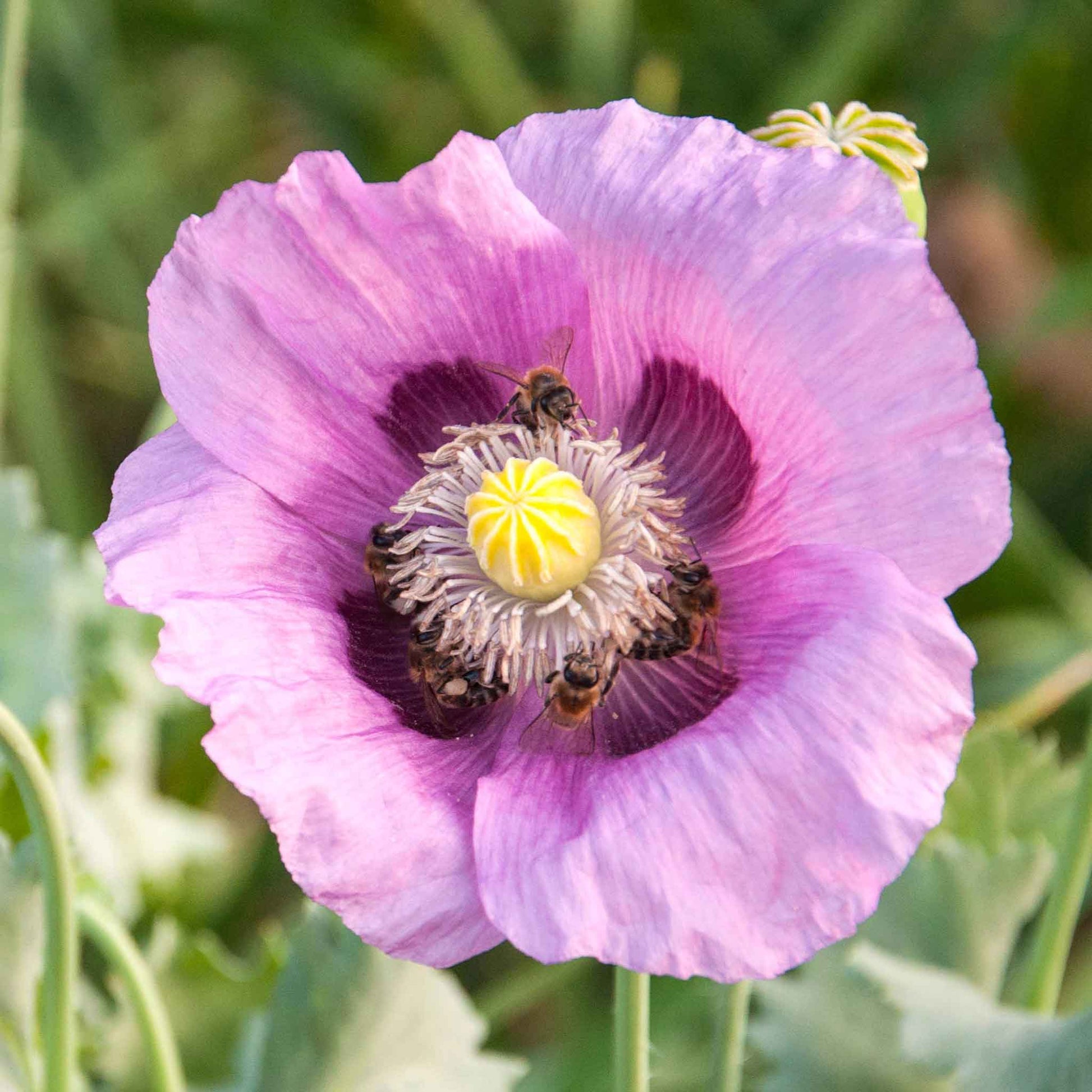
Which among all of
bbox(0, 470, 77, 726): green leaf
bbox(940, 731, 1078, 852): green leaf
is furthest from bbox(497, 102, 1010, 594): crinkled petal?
bbox(0, 470, 77, 726): green leaf

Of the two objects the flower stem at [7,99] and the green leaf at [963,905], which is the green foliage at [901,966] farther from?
the flower stem at [7,99]

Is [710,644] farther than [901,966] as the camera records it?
No

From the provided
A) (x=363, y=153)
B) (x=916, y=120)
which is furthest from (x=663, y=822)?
(x=363, y=153)

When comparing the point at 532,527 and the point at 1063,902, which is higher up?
the point at 532,527

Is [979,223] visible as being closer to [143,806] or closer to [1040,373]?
[1040,373]

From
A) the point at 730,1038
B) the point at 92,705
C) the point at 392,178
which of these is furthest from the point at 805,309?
the point at 392,178

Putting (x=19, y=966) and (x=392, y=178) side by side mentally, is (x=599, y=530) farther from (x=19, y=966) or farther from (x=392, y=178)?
(x=392, y=178)
